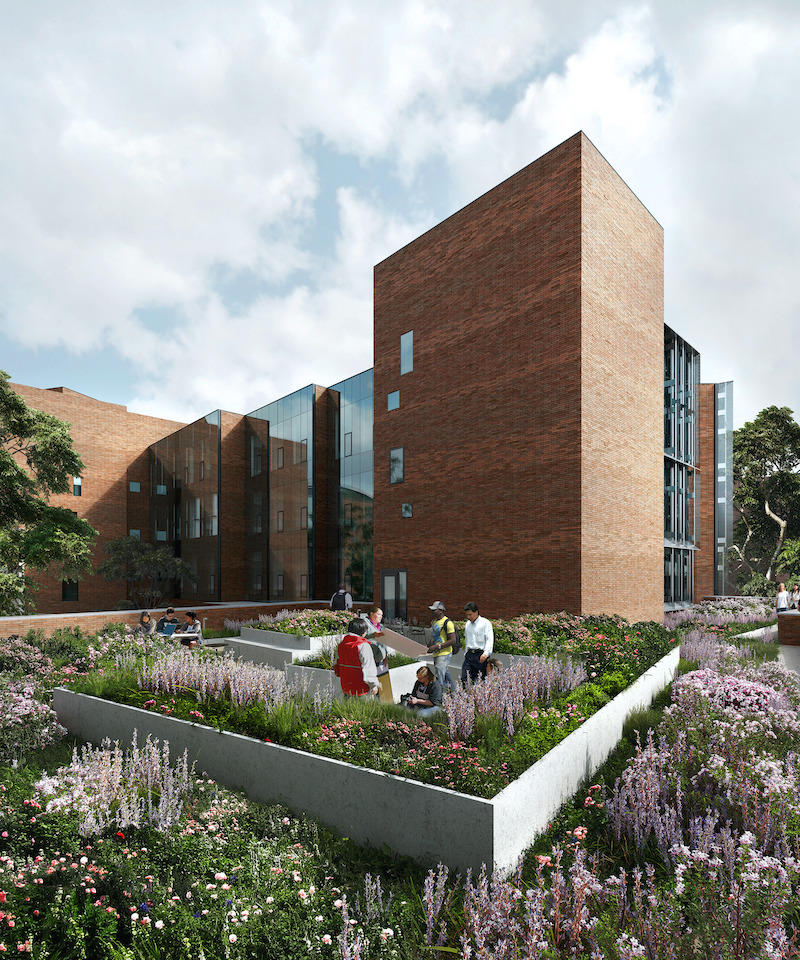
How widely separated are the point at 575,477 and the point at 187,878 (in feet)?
44.3

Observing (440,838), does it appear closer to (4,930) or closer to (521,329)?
(4,930)

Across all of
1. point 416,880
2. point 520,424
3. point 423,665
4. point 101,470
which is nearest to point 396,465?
point 520,424

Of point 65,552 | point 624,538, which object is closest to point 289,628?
point 65,552

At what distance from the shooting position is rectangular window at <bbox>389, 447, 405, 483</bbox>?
20938mm

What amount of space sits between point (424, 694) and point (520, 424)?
10.2 metres

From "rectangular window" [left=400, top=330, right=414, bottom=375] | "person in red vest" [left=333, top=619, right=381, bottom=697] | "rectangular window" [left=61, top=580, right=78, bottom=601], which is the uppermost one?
"rectangular window" [left=400, top=330, right=414, bottom=375]

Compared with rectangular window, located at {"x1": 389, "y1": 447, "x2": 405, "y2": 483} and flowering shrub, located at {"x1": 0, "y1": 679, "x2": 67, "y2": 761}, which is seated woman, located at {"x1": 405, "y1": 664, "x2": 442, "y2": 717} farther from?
rectangular window, located at {"x1": 389, "y1": 447, "x2": 405, "y2": 483}

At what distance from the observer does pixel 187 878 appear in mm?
3854

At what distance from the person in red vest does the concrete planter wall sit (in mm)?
2042

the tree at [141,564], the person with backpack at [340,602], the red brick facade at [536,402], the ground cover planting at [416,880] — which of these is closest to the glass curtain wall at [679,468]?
the red brick facade at [536,402]

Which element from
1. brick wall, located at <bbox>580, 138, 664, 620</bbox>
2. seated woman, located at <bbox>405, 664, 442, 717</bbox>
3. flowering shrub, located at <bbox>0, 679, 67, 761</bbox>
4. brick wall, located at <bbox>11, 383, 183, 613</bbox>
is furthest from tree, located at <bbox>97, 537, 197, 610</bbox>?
seated woman, located at <bbox>405, 664, 442, 717</bbox>

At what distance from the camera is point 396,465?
69.6 ft

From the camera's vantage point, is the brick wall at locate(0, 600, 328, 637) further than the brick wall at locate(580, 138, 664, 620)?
No

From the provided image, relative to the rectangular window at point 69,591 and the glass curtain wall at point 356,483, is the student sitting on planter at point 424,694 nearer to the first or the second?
the glass curtain wall at point 356,483
